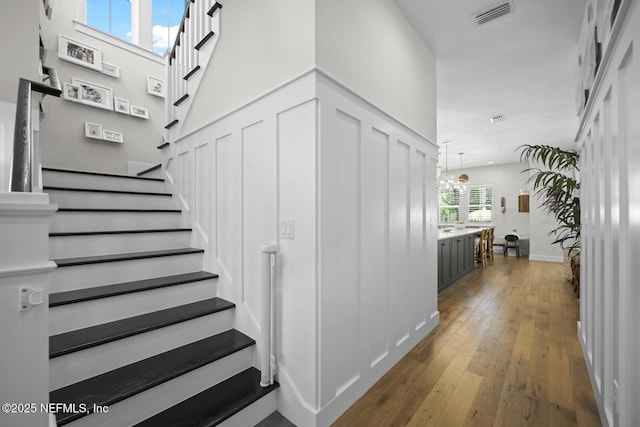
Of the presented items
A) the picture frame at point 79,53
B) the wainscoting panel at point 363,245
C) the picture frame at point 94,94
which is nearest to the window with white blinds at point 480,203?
the wainscoting panel at point 363,245

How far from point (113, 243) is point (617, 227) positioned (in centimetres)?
316

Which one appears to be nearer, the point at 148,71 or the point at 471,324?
the point at 471,324

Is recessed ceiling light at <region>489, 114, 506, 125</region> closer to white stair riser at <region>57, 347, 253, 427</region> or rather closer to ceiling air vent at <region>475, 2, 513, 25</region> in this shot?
ceiling air vent at <region>475, 2, 513, 25</region>

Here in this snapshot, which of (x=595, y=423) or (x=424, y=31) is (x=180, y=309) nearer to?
(x=595, y=423)

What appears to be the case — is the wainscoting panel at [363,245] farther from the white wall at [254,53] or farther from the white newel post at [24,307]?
the white newel post at [24,307]

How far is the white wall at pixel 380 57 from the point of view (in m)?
1.75

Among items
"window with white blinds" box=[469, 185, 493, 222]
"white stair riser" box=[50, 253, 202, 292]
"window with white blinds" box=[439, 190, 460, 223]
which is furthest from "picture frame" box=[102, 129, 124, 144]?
"window with white blinds" box=[469, 185, 493, 222]

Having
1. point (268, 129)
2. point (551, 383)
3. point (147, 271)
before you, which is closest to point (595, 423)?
point (551, 383)

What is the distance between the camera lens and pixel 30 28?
2318mm

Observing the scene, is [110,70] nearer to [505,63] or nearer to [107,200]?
[107,200]

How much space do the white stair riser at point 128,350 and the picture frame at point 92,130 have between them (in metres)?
3.43

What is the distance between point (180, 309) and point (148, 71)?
4.11 meters

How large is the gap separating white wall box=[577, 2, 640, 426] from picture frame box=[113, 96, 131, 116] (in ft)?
16.6

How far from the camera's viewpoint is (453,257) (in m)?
5.13
